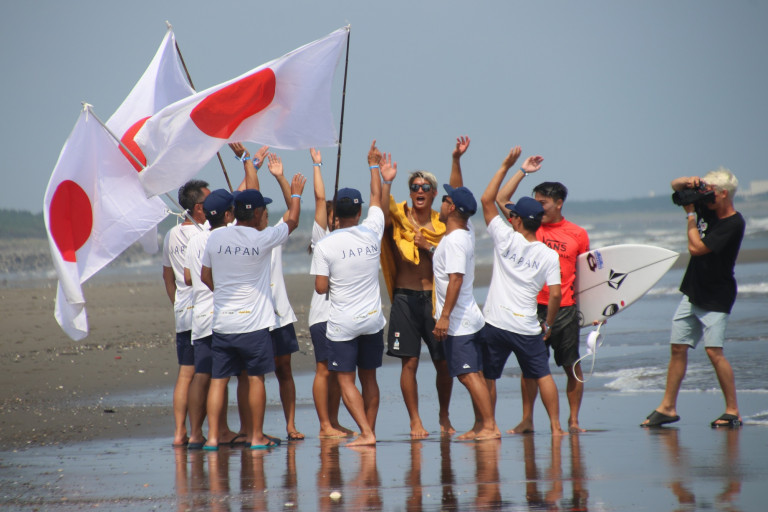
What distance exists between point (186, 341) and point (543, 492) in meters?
3.42

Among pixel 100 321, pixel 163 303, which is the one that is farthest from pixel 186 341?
pixel 163 303

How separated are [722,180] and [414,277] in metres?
2.46

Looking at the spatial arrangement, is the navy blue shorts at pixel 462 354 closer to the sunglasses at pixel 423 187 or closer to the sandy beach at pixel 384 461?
the sandy beach at pixel 384 461

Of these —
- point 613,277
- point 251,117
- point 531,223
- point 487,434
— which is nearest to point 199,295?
point 251,117

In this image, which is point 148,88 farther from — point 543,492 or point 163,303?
point 163,303

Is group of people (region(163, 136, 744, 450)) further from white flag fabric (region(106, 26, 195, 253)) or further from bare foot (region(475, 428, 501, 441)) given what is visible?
white flag fabric (region(106, 26, 195, 253))

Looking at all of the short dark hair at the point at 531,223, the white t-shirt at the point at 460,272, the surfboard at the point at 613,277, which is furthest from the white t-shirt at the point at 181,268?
the surfboard at the point at 613,277

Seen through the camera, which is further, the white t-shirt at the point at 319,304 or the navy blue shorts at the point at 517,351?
the white t-shirt at the point at 319,304

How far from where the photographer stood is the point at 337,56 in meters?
7.80

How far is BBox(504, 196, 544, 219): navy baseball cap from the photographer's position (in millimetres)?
6781

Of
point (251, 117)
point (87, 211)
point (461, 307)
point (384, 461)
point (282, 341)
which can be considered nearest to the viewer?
point (384, 461)

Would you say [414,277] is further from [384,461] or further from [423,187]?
[384,461]

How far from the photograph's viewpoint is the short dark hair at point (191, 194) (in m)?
7.35

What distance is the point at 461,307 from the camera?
22.6 ft
